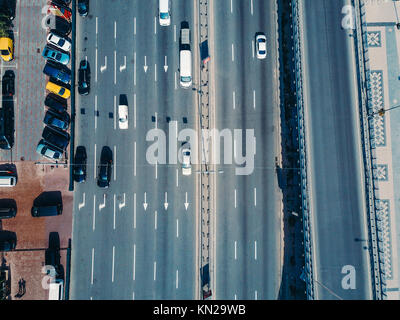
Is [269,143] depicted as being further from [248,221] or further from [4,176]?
[4,176]

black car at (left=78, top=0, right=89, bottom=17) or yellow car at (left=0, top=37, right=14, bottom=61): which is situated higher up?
black car at (left=78, top=0, right=89, bottom=17)

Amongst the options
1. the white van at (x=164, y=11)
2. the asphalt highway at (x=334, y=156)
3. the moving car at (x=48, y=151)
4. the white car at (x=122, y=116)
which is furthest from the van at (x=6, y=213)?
the asphalt highway at (x=334, y=156)

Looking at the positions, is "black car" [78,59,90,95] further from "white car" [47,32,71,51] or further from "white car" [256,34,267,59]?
"white car" [256,34,267,59]

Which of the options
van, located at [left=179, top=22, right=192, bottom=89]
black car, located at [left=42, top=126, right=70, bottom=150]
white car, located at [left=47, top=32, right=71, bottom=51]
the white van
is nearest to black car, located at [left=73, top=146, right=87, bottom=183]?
black car, located at [left=42, top=126, right=70, bottom=150]

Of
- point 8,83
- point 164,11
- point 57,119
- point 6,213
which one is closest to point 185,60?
point 164,11

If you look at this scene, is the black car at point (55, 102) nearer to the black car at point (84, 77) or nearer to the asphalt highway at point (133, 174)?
the asphalt highway at point (133, 174)

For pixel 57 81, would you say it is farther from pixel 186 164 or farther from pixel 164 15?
pixel 186 164
